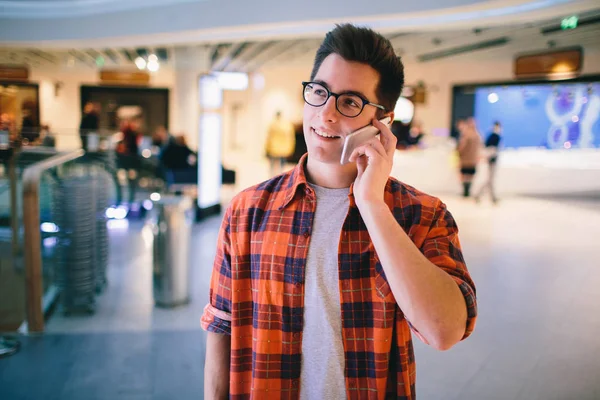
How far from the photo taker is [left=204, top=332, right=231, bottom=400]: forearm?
137 cm

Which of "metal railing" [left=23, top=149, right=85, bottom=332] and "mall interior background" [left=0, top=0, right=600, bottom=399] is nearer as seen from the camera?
"metal railing" [left=23, top=149, right=85, bottom=332]

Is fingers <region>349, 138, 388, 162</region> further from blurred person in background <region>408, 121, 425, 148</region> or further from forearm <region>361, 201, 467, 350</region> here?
blurred person in background <region>408, 121, 425, 148</region>

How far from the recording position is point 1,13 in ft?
33.3

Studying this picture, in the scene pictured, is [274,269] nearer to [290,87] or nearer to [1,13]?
[1,13]

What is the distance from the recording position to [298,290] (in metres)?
1.22

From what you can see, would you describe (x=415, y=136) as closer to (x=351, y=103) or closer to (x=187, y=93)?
(x=187, y=93)

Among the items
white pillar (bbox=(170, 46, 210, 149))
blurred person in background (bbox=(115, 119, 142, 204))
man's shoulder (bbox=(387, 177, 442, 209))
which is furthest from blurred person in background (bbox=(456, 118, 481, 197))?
man's shoulder (bbox=(387, 177, 442, 209))

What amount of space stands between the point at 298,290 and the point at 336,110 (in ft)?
1.47

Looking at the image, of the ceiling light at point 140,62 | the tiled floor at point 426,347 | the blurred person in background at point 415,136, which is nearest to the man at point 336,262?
the tiled floor at point 426,347

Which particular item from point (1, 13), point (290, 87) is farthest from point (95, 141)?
point (290, 87)

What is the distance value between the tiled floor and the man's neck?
7.51ft

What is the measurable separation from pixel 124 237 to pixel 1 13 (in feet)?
20.6

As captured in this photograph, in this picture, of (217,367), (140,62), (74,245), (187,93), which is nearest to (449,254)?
(217,367)

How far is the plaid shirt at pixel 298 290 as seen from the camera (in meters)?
1.21
